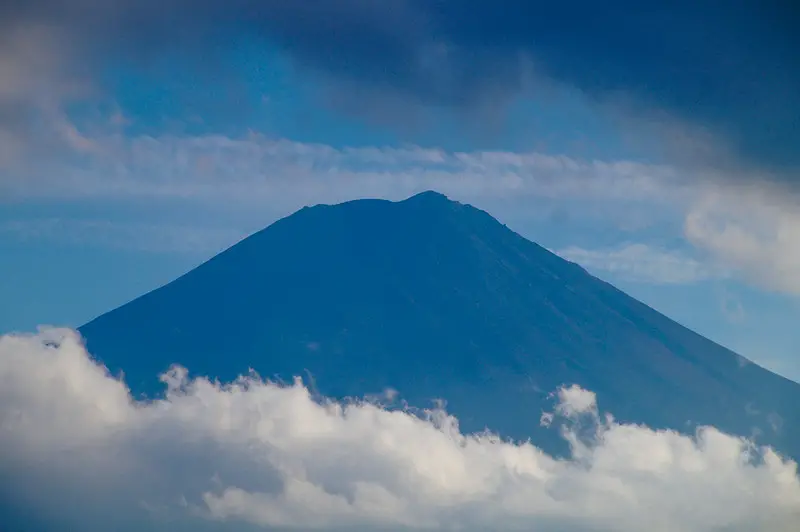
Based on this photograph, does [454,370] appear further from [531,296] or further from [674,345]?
[674,345]

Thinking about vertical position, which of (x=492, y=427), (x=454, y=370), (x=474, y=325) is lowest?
(x=492, y=427)

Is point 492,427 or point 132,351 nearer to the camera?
point 492,427

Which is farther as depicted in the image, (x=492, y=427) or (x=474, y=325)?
(x=474, y=325)

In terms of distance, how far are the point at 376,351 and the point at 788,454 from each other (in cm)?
9416

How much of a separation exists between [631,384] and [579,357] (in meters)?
13.2

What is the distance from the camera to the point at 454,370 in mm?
187875

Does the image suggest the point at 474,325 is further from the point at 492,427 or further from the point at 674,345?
the point at 674,345

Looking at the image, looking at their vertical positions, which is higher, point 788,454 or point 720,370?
point 720,370

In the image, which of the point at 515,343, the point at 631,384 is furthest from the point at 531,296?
the point at 631,384

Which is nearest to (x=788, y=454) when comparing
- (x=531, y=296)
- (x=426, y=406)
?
(x=531, y=296)

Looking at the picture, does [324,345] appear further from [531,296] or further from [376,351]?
[531,296]

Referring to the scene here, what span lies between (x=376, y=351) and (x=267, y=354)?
2470cm

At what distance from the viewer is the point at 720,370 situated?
19800cm

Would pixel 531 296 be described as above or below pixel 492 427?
above
